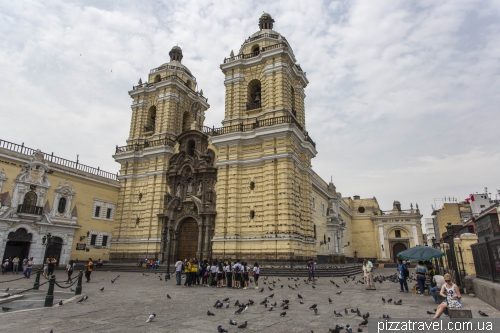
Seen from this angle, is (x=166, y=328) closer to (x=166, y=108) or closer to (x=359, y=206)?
(x=166, y=108)

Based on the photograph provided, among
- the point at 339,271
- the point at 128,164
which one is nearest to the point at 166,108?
the point at 128,164

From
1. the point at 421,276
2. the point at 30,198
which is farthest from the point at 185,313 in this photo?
the point at 30,198

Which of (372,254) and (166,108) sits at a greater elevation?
(166,108)

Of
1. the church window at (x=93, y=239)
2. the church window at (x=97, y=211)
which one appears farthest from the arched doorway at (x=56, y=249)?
the church window at (x=97, y=211)

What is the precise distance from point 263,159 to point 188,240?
9659 millimetres

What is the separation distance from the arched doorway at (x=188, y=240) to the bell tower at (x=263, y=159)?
324cm

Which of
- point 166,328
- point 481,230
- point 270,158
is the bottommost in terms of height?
point 166,328

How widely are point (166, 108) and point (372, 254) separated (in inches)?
1351

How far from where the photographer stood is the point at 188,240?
27281 millimetres

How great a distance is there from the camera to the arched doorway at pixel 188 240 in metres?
26.9

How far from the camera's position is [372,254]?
150 feet

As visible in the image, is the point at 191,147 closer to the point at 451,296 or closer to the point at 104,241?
the point at 104,241

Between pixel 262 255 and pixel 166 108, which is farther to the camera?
pixel 166 108

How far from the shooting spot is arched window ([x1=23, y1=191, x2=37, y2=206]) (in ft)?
80.2
